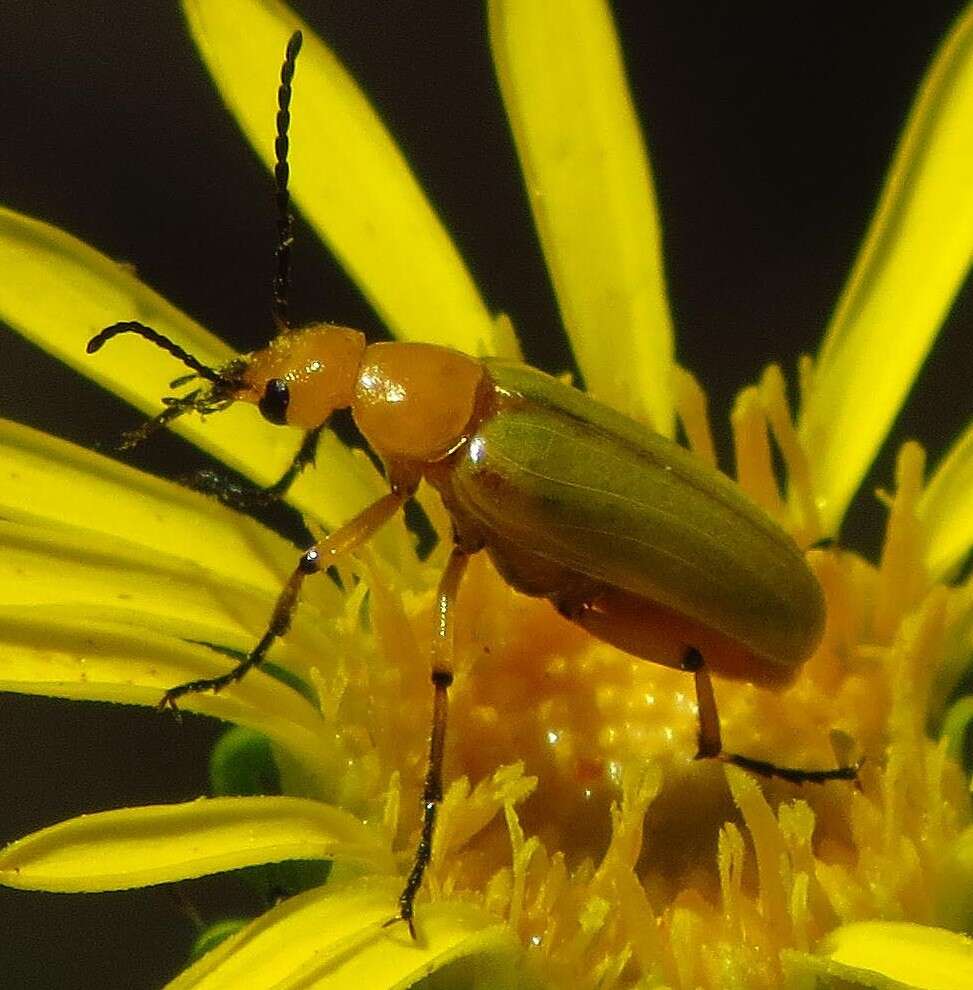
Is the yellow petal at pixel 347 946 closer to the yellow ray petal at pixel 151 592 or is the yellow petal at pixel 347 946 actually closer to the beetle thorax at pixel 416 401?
the yellow ray petal at pixel 151 592

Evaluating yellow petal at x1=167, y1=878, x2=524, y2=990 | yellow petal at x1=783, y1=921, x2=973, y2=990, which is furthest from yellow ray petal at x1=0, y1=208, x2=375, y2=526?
yellow petal at x1=783, y1=921, x2=973, y2=990

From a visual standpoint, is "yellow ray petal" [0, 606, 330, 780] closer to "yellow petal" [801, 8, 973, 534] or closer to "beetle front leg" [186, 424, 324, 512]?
"beetle front leg" [186, 424, 324, 512]

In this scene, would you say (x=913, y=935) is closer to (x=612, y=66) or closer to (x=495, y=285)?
(x=612, y=66)

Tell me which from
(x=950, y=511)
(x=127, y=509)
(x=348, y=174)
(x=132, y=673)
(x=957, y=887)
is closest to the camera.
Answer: (x=957, y=887)

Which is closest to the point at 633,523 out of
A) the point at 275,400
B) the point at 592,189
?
the point at 275,400

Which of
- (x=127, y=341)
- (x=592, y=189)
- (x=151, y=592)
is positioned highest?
(x=592, y=189)

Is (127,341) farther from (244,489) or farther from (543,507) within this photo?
(543,507)

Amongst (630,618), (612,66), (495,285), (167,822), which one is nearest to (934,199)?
(612,66)

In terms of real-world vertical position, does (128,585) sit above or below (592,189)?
below
